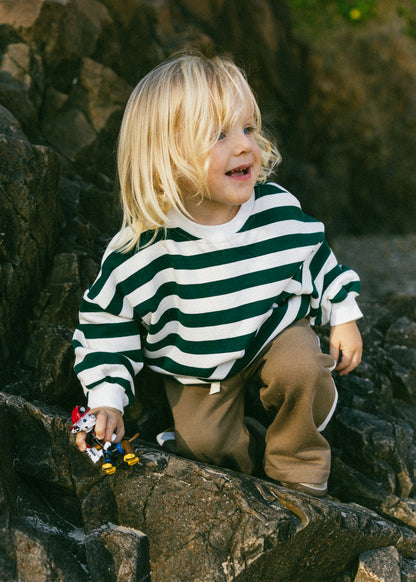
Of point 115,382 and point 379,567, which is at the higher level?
point 115,382

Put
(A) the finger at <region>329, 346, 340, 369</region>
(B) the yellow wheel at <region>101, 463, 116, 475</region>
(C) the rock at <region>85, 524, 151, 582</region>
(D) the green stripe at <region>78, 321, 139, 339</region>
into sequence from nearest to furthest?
(C) the rock at <region>85, 524, 151, 582</region> → (B) the yellow wheel at <region>101, 463, 116, 475</region> → (D) the green stripe at <region>78, 321, 139, 339</region> → (A) the finger at <region>329, 346, 340, 369</region>

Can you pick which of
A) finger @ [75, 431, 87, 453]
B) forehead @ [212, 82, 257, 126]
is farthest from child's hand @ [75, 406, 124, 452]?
forehead @ [212, 82, 257, 126]

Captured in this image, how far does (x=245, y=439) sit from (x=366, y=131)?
3.93 metres

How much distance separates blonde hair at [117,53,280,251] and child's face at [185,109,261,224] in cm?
3

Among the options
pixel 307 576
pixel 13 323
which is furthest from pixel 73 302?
pixel 307 576

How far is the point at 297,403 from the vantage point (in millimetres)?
2119

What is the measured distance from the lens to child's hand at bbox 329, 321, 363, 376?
2.32 m

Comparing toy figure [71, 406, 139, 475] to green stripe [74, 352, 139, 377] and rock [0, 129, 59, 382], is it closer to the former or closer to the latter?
green stripe [74, 352, 139, 377]

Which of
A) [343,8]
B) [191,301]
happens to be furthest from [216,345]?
[343,8]

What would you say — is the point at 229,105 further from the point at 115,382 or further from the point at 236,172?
the point at 115,382

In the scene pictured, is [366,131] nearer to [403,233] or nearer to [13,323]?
[403,233]

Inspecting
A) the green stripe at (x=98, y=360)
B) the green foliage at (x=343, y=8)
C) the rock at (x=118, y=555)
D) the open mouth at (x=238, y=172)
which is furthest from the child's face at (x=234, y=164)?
the green foliage at (x=343, y=8)

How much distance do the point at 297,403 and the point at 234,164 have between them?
833 mm

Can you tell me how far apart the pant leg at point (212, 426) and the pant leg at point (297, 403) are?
103 mm
